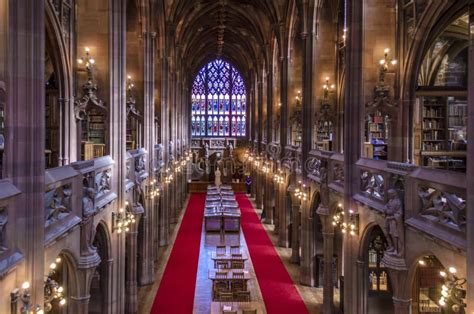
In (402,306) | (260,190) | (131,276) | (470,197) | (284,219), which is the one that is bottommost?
(131,276)

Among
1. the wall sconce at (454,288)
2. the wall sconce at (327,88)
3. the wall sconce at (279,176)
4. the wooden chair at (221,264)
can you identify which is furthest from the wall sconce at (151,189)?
the wall sconce at (454,288)

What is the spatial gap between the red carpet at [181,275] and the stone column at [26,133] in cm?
976

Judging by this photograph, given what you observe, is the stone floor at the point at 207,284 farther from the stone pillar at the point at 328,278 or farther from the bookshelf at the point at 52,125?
the bookshelf at the point at 52,125

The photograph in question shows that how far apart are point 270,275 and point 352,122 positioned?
385 inches

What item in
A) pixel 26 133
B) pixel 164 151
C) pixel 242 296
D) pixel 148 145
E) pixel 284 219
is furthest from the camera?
pixel 284 219

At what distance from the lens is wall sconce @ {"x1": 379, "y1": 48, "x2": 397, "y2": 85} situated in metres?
12.8

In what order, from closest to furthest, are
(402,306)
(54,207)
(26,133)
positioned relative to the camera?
1. (26,133)
2. (54,207)
3. (402,306)

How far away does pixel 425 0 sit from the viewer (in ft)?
38.5

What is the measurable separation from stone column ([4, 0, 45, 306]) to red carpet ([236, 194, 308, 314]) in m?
10.6

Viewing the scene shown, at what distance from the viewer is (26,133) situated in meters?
7.39

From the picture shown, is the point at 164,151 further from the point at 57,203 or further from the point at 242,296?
the point at 57,203

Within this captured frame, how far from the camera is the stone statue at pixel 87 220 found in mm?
10312

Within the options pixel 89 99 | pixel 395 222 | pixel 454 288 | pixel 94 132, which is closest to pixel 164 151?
pixel 94 132

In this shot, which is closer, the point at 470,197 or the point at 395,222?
the point at 470,197
